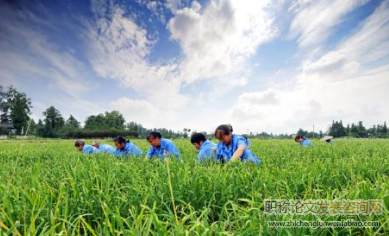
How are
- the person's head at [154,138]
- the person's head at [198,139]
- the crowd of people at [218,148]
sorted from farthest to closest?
the person's head at [154,138]
the person's head at [198,139]
the crowd of people at [218,148]

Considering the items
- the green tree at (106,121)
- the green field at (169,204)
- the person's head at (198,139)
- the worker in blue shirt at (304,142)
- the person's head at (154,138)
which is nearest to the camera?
the green field at (169,204)

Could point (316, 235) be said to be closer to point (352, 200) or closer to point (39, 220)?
point (352, 200)

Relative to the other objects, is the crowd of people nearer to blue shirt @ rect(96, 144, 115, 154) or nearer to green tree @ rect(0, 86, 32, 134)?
blue shirt @ rect(96, 144, 115, 154)

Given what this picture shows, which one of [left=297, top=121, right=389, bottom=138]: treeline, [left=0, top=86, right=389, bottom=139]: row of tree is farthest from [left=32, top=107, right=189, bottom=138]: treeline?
[left=297, top=121, right=389, bottom=138]: treeline

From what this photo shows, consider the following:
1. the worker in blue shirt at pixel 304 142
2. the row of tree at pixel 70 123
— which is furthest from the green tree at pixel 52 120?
the worker in blue shirt at pixel 304 142

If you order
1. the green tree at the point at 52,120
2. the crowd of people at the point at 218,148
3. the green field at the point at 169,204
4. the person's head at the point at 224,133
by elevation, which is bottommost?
the green field at the point at 169,204

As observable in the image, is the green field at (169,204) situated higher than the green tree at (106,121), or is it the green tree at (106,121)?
the green tree at (106,121)

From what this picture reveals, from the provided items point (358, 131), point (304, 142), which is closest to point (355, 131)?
point (358, 131)

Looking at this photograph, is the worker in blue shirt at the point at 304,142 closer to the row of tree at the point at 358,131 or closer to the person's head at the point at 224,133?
the person's head at the point at 224,133

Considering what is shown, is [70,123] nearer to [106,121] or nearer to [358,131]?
[106,121]

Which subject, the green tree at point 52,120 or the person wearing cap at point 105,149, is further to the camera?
the green tree at point 52,120

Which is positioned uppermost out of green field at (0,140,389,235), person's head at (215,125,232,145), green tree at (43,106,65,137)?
green tree at (43,106,65,137)

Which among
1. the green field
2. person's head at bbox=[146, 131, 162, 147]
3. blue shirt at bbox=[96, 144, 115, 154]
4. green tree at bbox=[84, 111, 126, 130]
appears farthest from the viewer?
green tree at bbox=[84, 111, 126, 130]

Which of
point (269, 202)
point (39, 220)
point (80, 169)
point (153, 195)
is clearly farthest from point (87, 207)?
point (269, 202)
